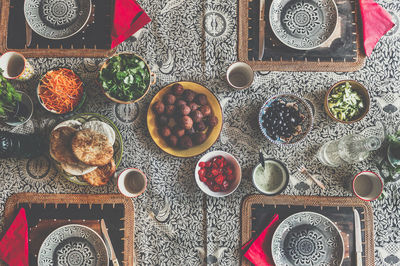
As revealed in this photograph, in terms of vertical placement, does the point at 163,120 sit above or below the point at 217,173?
above

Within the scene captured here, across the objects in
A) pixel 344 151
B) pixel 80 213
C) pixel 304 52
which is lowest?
pixel 80 213

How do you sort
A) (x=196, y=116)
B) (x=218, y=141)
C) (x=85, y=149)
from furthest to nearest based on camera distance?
(x=218, y=141), (x=196, y=116), (x=85, y=149)

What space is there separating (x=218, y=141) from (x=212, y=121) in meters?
0.13

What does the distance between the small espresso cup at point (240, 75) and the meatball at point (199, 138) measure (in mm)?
285

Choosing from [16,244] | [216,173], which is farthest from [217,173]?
[16,244]

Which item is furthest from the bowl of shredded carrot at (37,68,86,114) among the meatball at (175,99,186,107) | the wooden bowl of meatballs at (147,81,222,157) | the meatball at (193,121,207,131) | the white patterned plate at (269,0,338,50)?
the white patterned plate at (269,0,338,50)

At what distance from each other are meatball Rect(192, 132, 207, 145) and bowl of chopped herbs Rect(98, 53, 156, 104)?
1.05 ft

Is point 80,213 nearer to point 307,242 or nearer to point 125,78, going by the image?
point 125,78

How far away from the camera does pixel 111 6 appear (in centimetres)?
162

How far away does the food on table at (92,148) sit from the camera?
1.36 metres

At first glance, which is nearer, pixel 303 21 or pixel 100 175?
pixel 100 175

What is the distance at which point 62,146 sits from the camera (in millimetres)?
1404

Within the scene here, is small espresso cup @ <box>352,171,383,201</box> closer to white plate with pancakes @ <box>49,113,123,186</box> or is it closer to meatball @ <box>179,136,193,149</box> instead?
meatball @ <box>179,136,193,149</box>

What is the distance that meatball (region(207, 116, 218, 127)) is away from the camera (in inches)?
58.4
